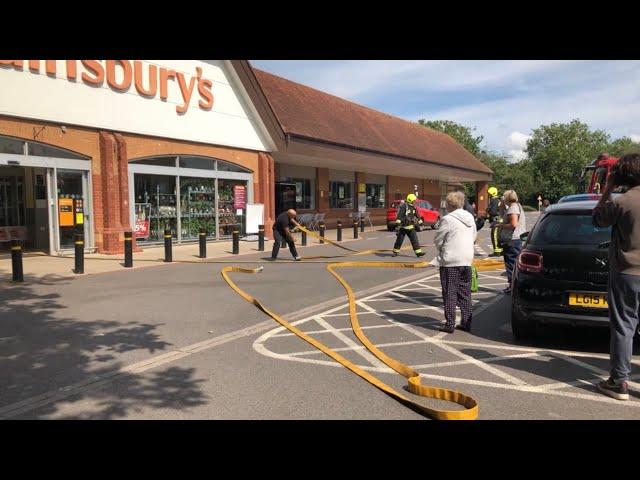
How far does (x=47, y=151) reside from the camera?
44.5 feet

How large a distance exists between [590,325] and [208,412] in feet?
12.2

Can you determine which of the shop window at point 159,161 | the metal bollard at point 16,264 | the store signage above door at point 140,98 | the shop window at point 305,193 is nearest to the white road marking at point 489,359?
the metal bollard at point 16,264

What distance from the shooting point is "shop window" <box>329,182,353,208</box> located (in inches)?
1145

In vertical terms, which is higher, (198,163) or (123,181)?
(198,163)

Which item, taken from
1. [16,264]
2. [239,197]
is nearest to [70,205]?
[16,264]

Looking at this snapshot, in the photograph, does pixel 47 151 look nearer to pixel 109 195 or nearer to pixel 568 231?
pixel 109 195

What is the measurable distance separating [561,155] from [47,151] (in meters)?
74.5

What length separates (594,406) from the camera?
3.94 m

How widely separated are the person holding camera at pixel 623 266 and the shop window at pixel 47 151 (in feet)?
43.8

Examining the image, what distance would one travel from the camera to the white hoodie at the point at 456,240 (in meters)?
6.17

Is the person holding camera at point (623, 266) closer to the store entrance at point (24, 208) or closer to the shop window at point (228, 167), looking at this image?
the store entrance at point (24, 208)

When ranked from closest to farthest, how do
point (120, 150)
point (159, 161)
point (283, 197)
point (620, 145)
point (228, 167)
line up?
point (120, 150) < point (159, 161) < point (228, 167) < point (283, 197) < point (620, 145)

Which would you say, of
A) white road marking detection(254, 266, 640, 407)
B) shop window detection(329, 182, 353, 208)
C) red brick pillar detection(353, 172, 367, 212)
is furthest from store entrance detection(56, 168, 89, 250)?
red brick pillar detection(353, 172, 367, 212)
